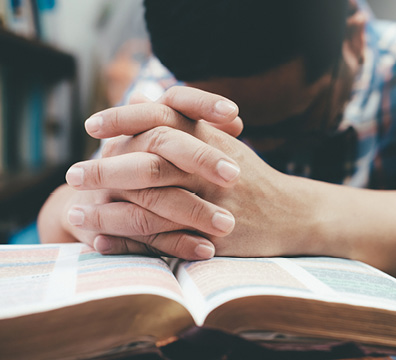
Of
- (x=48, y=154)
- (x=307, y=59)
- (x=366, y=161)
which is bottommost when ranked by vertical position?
(x=48, y=154)

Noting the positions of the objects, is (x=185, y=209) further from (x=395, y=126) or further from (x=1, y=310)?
(x=395, y=126)

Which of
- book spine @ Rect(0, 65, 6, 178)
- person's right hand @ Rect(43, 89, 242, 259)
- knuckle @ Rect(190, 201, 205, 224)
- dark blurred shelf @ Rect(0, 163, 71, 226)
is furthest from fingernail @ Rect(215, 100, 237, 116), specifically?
book spine @ Rect(0, 65, 6, 178)

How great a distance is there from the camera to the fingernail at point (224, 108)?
1.28ft

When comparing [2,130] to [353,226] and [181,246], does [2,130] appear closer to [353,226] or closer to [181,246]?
[181,246]

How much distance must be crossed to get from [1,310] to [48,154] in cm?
138

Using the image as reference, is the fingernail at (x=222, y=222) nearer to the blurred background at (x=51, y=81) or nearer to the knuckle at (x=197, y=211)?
the knuckle at (x=197, y=211)

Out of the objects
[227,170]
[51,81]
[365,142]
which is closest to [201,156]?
[227,170]

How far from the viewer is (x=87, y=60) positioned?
1.91 m

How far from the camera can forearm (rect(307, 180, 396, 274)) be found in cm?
47

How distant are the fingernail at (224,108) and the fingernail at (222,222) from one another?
0.12m

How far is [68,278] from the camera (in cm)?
30

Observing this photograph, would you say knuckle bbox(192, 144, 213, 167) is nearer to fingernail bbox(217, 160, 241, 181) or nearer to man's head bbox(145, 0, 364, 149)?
fingernail bbox(217, 160, 241, 181)

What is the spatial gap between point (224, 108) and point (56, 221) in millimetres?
370

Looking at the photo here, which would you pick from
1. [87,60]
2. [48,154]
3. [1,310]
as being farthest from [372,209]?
[87,60]
